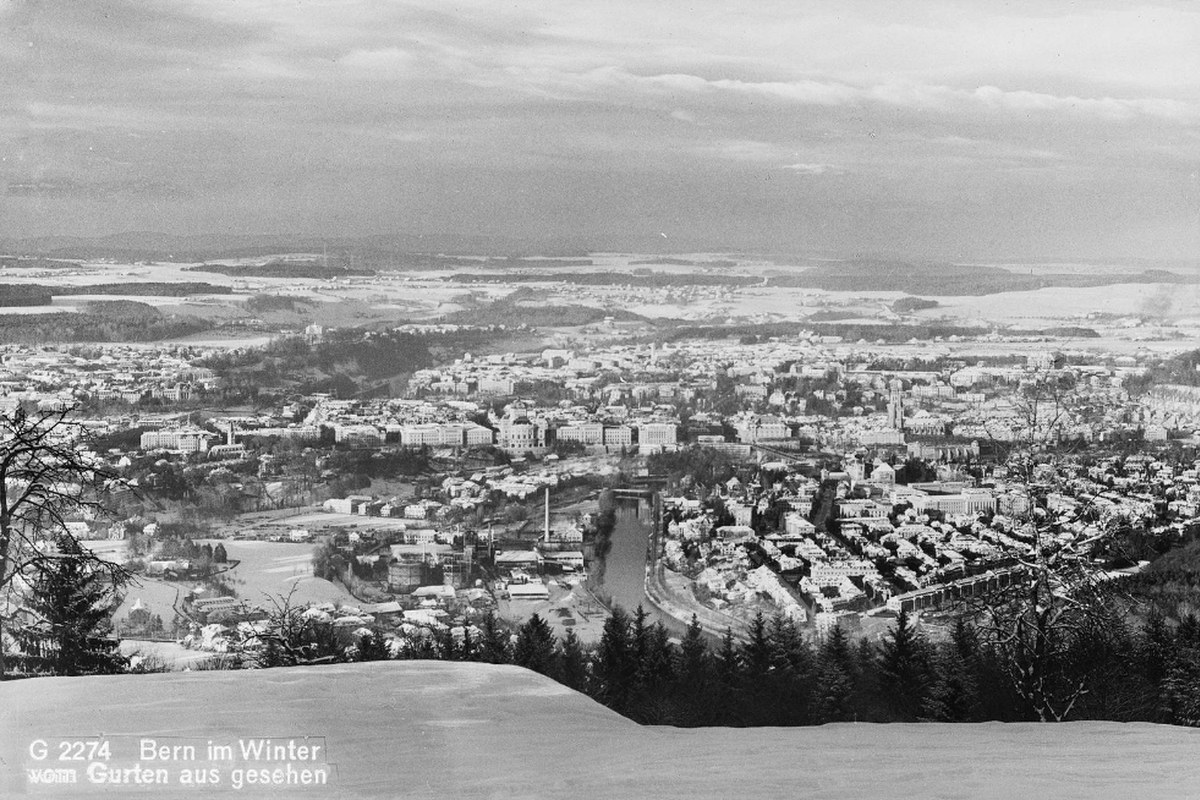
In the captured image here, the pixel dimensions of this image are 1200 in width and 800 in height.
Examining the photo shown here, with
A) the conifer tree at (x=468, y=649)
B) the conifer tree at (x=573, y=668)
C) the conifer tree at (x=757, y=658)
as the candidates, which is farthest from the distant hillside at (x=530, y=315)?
the conifer tree at (x=757, y=658)

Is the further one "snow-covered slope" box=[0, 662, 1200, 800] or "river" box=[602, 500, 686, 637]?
"river" box=[602, 500, 686, 637]

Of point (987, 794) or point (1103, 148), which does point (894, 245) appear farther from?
point (987, 794)

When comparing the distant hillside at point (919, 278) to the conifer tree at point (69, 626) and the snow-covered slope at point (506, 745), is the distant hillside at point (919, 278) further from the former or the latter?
the conifer tree at point (69, 626)

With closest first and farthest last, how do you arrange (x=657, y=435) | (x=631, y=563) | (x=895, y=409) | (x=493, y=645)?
1. (x=493, y=645)
2. (x=631, y=563)
3. (x=657, y=435)
4. (x=895, y=409)

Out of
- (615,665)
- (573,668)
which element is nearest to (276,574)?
(573,668)

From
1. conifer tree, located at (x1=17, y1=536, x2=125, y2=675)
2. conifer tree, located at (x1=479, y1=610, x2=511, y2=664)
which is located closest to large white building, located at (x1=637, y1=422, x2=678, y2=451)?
conifer tree, located at (x1=479, y1=610, x2=511, y2=664)

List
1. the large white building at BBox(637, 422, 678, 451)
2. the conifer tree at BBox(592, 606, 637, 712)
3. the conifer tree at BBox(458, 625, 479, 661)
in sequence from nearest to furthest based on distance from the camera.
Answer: the conifer tree at BBox(592, 606, 637, 712)
the conifer tree at BBox(458, 625, 479, 661)
the large white building at BBox(637, 422, 678, 451)

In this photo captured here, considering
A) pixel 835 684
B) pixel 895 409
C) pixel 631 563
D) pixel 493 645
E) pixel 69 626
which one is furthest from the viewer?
pixel 895 409

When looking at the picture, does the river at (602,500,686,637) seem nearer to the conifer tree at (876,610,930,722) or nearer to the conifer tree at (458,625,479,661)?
the conifer tree at (458,625,479,661)

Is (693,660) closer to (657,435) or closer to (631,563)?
A: (631,563)
